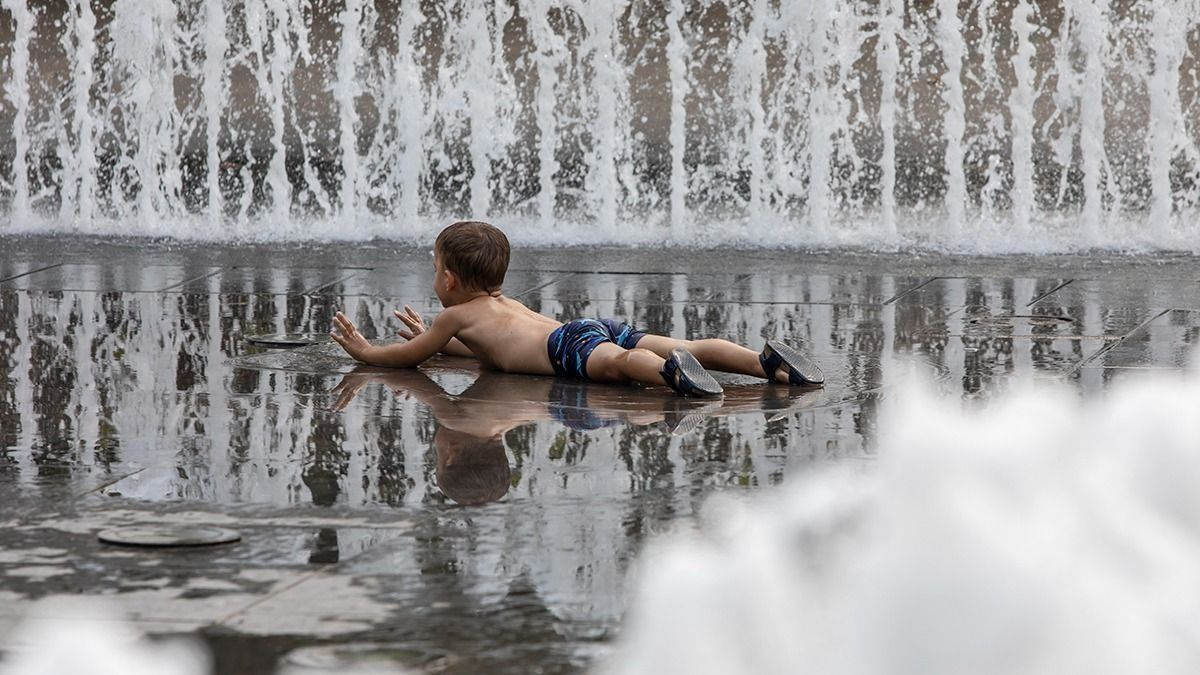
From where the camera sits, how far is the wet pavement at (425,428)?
371 centimetres

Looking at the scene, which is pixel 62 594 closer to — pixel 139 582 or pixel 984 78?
pixel 139 582

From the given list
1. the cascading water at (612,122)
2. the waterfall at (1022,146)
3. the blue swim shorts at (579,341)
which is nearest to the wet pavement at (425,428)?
the blue swim shorts at (579,341)

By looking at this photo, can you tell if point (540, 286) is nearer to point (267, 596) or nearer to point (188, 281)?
point (188, 281)

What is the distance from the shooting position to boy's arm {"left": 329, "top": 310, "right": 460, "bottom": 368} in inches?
264

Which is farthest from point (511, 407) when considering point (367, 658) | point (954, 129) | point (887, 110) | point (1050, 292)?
point (887, 110)

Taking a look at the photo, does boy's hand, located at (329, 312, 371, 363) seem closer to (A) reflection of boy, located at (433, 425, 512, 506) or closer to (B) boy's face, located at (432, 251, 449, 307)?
(B) boy's face, located at (432, 251, 449, 307)

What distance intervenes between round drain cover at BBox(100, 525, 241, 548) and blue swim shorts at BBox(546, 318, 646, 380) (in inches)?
92.1

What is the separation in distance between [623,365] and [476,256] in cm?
73

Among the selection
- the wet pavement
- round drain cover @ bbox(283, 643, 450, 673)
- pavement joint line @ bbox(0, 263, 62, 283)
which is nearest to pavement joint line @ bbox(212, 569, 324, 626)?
the wet pavement

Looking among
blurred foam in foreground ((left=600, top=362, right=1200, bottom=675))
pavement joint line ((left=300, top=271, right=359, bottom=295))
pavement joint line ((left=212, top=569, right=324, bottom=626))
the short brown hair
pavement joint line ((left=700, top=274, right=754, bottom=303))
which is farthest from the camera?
pavement joint line ((left=300, top=271, right=359, bottom=295))

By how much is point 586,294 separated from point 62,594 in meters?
5.16

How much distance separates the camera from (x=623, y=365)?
251 inches

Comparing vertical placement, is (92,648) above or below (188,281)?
below

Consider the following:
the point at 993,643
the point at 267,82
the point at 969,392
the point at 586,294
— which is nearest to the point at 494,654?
the point at 993,643
